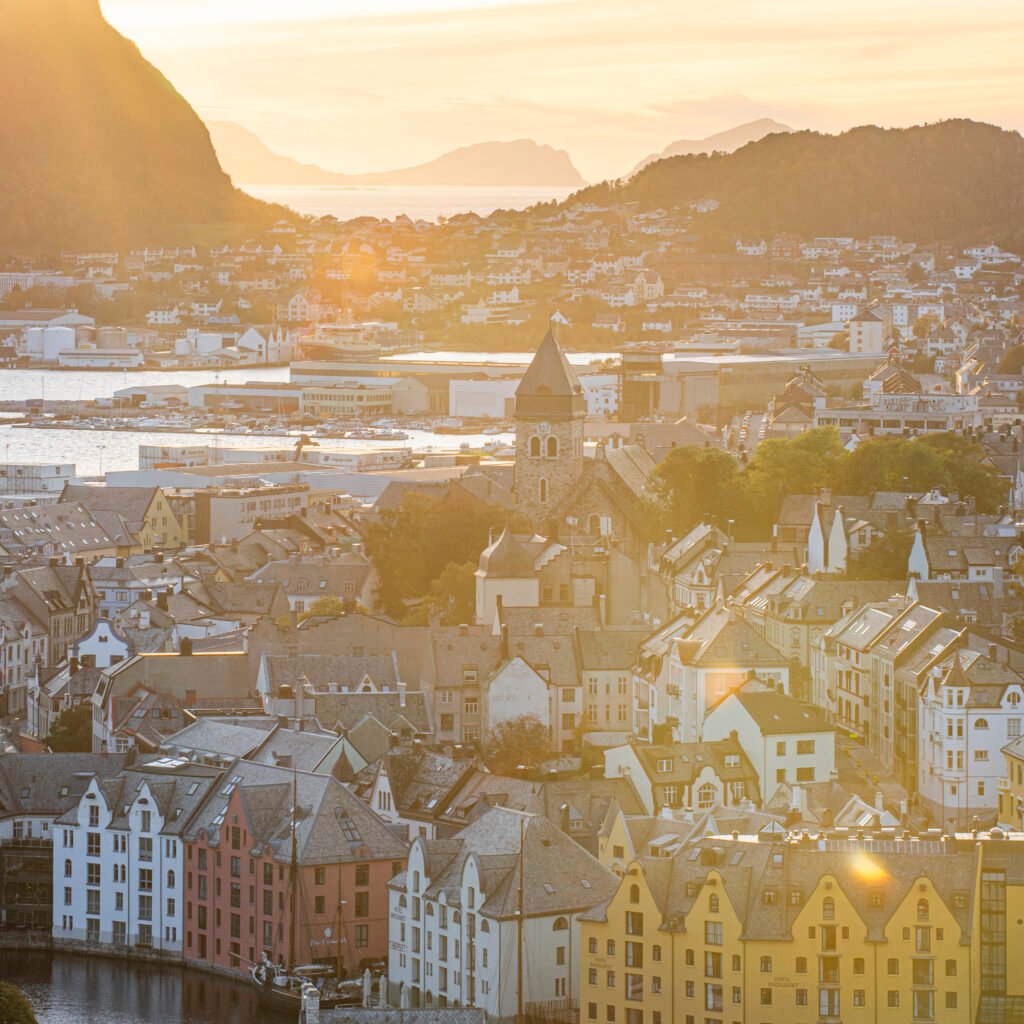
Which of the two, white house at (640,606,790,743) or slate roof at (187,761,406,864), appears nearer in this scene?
slate roof at (187,761,406,864)

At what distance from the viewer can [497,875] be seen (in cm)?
2861

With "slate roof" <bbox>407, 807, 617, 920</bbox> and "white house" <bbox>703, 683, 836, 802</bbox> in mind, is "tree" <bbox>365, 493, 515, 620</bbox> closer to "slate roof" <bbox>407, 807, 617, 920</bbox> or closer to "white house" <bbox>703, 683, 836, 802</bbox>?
"white house" <bbox>703, 683, 836, 802</bbox>

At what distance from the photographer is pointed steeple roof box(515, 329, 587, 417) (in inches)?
2251

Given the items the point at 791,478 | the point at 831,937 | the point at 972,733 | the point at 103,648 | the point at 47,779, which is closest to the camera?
the point at 831,937

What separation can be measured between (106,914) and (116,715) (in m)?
6.70

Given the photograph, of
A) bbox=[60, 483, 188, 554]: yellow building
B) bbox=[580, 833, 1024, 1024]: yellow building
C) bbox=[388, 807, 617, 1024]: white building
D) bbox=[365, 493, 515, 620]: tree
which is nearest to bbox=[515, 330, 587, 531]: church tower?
bbox=[365, 493, 515, 620]: tree

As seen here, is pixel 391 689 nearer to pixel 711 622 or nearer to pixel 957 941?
pixel 711 622

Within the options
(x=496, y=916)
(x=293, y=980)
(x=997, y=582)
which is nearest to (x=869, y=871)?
(x=496, y=916)

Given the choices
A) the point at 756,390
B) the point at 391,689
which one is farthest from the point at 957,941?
the point at 756,390

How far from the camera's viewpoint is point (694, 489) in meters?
54.7

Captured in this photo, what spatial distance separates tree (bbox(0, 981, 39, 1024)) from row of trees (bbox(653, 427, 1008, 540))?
28.6m

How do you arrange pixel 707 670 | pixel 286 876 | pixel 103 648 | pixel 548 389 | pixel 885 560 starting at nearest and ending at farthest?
pixel 286 876, pixel 707 670, pixel 885 560, pixel 103 648, pixel 548 389

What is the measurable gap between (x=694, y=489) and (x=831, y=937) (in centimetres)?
2885

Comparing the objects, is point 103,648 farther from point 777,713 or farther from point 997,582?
point 997,582
